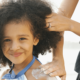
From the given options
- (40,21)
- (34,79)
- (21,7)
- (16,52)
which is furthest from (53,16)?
(34,79)

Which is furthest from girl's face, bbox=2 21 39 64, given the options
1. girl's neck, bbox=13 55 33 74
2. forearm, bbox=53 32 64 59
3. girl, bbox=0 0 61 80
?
forearm, bbox=53 32 64 59

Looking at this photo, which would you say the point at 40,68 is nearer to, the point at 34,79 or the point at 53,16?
the point at 34,79

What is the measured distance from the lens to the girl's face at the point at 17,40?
0.88m

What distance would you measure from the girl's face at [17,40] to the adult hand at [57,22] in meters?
0.15

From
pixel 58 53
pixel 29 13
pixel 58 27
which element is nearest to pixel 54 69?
pixel 58 53

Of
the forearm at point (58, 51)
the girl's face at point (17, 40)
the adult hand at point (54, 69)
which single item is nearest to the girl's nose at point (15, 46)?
the girl's face at point (17, 40)

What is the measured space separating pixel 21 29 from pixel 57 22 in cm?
24

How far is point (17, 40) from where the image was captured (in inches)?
34.9

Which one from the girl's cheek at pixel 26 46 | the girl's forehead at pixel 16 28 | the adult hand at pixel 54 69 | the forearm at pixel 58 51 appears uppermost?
the girl's forehead at pixel 16 28

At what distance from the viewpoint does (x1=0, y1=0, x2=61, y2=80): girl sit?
89 centimetres

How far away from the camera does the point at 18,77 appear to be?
38.4 inches

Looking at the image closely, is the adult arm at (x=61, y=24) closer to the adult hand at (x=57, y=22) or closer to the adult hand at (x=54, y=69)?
the adult hand at (x=57, y=22)

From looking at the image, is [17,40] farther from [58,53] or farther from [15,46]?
[58,53]

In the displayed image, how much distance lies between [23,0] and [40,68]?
0.49 meters
